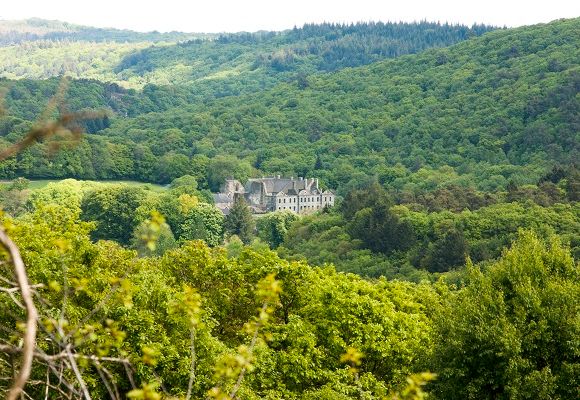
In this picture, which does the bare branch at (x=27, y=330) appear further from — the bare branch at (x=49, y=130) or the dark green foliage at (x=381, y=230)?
the dark green foliage at (x=381, y=230)

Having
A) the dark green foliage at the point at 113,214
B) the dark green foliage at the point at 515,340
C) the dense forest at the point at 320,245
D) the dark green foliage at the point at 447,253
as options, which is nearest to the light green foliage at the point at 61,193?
the dense forest at the point at 320,245

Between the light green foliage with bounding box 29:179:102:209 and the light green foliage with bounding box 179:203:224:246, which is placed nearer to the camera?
the light green foliage with bounding box 179:203:224:246

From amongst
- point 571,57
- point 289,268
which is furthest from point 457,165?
point 289,268

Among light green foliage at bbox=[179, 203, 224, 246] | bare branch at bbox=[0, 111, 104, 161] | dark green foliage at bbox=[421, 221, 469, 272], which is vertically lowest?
light green foliage at bbox=[179, 203, 224, 246]

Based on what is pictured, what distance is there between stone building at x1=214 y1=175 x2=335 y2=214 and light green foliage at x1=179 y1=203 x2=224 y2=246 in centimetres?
2311

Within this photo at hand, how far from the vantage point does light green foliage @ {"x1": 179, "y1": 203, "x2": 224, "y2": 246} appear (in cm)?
9250

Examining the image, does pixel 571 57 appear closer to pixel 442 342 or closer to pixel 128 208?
pixel 128 208

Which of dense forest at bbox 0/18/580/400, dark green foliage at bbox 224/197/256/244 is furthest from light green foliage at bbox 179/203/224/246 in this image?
dark green foliage at bbox 224/197/256/244

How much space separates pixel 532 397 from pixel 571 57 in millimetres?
161310

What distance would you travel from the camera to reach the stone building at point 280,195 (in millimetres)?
123188

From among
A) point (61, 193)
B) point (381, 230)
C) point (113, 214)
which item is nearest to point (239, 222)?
point (113, 214)

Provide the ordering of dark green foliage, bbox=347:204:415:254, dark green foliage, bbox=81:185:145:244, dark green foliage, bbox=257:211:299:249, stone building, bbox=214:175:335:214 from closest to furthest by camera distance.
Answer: dark green foliage, bbox=347:204:415:254 < dark green foliage, bbox=81:185:145:244 < dark green foliage, bbox=257:211:299:249 < stone building, bbox=214:175:335:214

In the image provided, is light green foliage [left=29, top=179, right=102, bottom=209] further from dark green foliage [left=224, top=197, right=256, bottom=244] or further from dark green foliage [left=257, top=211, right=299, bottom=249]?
dark green foliage [left=257, top=211, right=299, bottom=249]

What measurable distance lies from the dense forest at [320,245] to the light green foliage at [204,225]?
0.30 m
